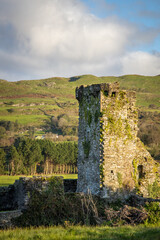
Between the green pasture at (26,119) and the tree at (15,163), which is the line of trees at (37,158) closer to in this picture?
the tree at (15,163)

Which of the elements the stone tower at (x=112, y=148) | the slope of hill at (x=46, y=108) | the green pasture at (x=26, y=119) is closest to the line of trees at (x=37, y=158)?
the slope of hill at (x=46, y=108)

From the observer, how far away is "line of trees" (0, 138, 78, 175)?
68.7 m

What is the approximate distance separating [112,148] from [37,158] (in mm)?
58911

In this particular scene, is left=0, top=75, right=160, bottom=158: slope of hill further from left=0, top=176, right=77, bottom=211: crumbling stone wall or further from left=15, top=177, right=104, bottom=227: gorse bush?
left=15, top=177, right=104, bottom=227: gorse bush

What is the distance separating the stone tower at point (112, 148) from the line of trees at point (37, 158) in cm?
5519

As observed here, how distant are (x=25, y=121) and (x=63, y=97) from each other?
75.4m

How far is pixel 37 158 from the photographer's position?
2813 inches

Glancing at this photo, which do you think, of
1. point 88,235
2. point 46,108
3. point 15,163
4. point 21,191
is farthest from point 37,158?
point 46,108

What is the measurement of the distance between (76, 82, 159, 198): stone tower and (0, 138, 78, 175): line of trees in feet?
181

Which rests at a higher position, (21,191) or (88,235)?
(21,191)

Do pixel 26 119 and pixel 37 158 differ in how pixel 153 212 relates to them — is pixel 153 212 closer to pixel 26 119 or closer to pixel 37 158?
pixel 37 158

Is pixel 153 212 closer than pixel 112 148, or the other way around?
pixel 153 212

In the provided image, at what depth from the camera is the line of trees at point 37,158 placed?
68688 mm

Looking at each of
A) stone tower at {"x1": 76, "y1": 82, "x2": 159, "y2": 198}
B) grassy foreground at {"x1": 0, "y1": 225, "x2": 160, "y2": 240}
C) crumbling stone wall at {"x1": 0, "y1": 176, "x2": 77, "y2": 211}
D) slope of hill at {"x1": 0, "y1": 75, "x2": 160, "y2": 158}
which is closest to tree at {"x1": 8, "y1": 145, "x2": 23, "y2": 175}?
stone tower at {"x1": 76, "y1": 82, "x2": 159, "y2": 198}
